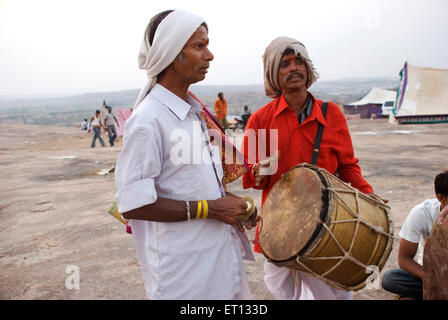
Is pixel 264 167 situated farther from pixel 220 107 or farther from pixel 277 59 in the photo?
pixel 220 107

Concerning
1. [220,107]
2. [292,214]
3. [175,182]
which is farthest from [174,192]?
[220,107]

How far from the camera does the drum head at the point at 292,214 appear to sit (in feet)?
6.03

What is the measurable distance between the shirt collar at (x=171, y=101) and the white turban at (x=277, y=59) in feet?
2.80

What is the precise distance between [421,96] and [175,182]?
22.4m

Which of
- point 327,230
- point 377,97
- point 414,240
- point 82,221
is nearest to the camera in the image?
point 327,230

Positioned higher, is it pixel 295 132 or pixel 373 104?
pixel 295 132

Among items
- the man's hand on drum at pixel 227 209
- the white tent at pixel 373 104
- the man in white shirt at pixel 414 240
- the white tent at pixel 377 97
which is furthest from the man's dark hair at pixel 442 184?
the white tent at pixel 377 97

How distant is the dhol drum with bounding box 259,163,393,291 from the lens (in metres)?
1.82

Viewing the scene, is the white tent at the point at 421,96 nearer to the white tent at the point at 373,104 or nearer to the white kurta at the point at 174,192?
the white tent at the point at 373,104

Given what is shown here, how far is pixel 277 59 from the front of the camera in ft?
7.10
